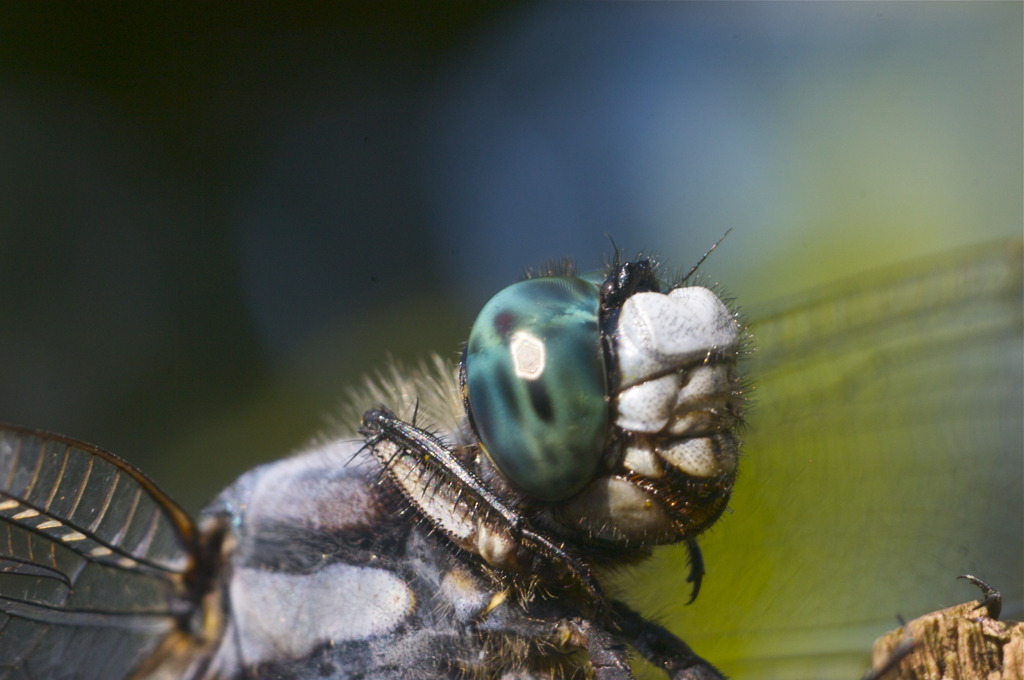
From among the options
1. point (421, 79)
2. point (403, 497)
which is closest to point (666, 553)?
point (403, 497)

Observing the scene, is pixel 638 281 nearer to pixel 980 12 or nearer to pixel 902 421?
pixel 902 421

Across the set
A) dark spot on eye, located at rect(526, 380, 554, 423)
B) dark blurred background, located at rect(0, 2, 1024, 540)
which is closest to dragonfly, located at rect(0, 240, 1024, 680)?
dark spot on eye, located at rect(526, 380, 554, 423)

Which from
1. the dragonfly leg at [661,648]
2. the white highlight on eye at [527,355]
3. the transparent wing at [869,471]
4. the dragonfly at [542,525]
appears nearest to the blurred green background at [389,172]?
the transparent wing at [869,471]

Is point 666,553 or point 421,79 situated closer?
point 666,553

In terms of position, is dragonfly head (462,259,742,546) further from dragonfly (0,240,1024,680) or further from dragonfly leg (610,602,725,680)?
dragonfly leg (610,602,725,680)

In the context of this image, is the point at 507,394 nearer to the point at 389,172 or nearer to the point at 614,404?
the point at 614,404

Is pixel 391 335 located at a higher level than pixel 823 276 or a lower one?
higher

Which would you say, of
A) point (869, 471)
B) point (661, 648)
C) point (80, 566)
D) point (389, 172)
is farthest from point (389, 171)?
point (661, 648)
